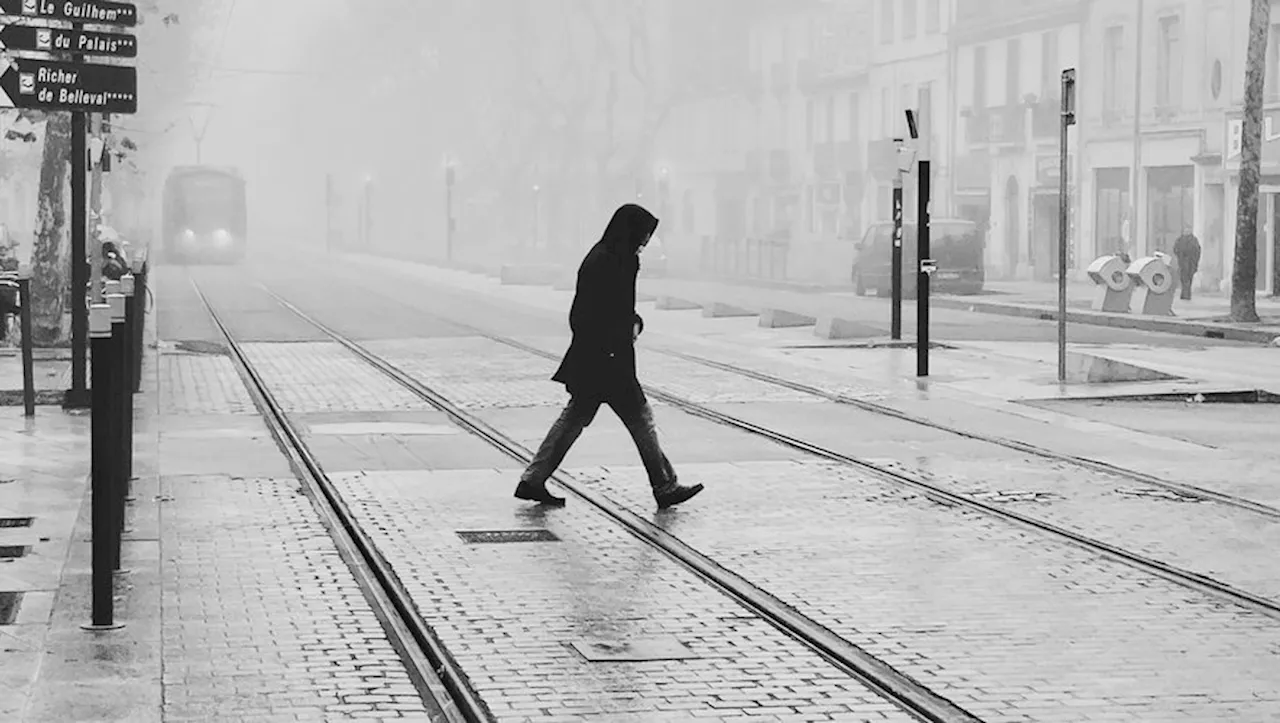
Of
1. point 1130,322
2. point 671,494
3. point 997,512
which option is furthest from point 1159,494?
point 1130,322

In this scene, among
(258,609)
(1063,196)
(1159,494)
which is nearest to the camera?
(258,609)

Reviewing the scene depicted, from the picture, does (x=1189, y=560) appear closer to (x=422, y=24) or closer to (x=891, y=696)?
(x=891, y=696)

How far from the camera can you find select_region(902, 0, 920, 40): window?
72875mm

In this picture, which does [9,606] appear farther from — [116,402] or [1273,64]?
[1273,64]

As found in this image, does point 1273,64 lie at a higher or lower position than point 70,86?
higher

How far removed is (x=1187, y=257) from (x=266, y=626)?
3761 cm

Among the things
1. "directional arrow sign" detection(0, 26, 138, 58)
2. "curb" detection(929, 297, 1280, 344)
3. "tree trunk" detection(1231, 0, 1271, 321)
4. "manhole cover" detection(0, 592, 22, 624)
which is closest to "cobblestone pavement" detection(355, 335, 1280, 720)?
"manhole cover" detection(0, 592, 22, 624)

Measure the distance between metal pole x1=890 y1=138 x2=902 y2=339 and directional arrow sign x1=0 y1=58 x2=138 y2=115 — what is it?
40.8 ft

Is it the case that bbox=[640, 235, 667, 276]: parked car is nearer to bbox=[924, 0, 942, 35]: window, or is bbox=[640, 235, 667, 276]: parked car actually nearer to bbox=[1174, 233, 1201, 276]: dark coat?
bbox=[924, 0, 942, 35]: window

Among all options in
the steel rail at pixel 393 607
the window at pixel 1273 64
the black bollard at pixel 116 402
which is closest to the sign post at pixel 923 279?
the steel rail at pixel 393 607

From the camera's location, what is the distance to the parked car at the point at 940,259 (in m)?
49.2

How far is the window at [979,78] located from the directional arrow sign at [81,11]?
50.8m

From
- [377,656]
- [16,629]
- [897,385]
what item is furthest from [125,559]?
[897,385]

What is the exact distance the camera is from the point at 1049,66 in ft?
198
